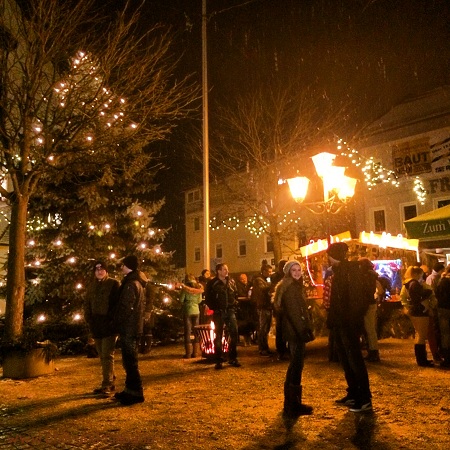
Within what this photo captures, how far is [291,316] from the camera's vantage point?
618 cm

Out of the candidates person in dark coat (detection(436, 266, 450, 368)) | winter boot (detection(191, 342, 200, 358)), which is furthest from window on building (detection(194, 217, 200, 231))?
person in dark coat (detection(436, 266, 450, 368))

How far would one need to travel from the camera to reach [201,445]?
16.7 feet

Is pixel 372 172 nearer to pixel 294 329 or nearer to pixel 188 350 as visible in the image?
pixel 188 350

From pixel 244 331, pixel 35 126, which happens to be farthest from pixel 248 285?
pixel 35 126

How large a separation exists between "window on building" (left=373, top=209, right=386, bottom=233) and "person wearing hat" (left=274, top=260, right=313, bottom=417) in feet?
88.8

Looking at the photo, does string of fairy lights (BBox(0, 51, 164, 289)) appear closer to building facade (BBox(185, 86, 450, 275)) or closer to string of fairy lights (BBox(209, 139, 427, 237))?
string of fairy lights (BBox(209, 139, 427, 237))

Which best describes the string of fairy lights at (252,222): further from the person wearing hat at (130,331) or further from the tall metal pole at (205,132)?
the person wearing hat at (130,331)

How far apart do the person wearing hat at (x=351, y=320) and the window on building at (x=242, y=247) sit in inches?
1474

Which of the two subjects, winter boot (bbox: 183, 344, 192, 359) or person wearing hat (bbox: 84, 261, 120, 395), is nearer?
person wearing hat (bbox: 84, 261, 120, 395)

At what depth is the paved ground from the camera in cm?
516

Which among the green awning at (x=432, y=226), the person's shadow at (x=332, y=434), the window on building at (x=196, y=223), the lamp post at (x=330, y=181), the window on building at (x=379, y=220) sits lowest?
the person's shadow at (x=332, y=434)

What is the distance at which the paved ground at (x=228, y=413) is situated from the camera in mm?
5156

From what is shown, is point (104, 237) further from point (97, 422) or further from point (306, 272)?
point (97, 422)

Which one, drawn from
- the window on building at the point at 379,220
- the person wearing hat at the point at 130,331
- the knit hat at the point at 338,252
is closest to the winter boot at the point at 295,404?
the knit hat at the point at 338,252
